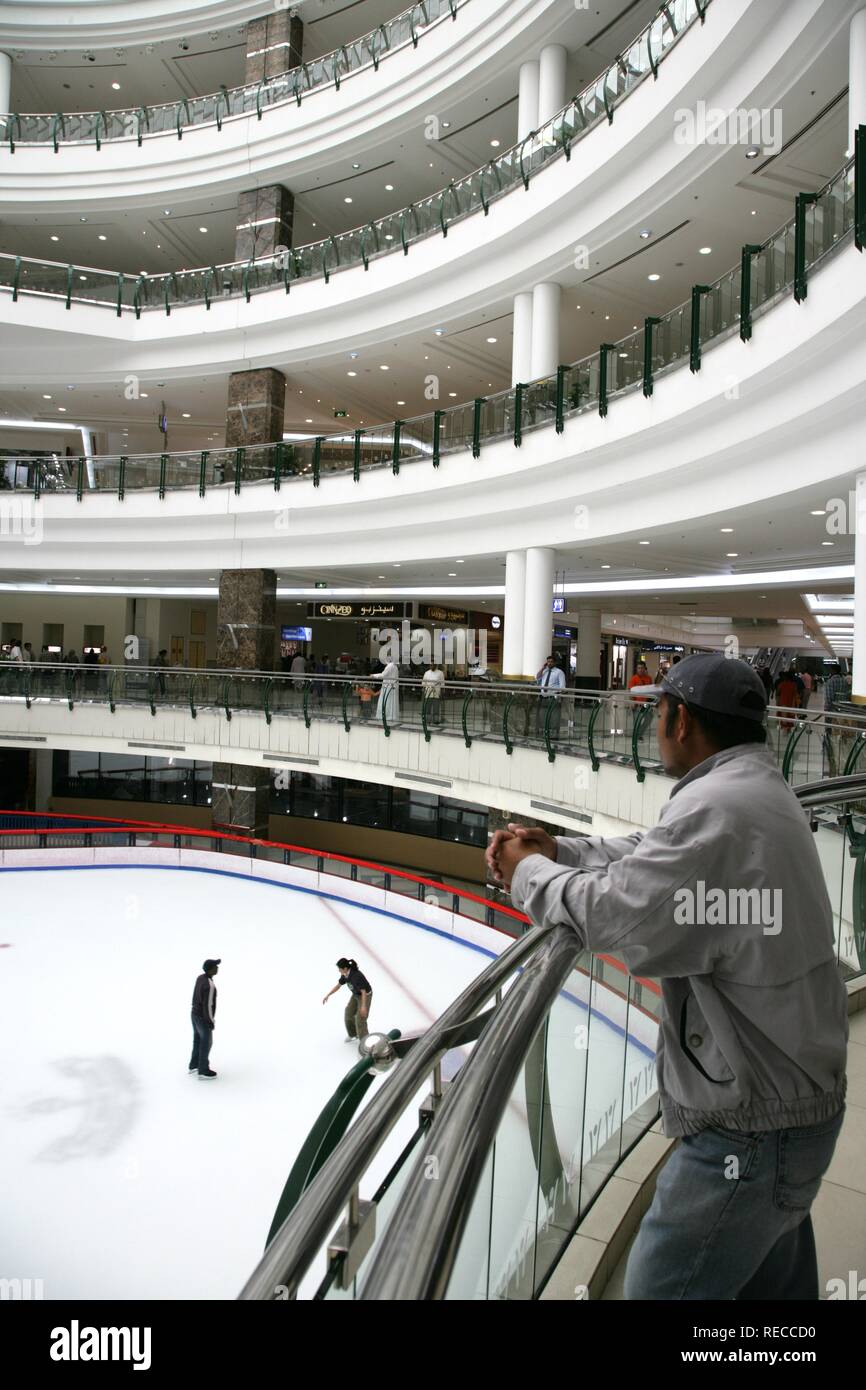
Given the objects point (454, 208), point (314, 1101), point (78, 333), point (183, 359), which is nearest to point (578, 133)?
point (454, 208)

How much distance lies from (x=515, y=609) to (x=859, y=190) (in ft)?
31.4

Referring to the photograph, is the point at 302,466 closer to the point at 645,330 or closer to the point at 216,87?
the point at 645,330

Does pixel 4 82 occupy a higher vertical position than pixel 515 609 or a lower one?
higher

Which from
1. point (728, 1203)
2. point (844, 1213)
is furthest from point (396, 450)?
point (728, 1203)

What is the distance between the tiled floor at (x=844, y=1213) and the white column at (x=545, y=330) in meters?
14.9

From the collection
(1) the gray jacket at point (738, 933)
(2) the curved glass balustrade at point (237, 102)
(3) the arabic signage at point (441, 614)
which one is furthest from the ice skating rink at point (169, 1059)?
(2) the curved glass balustrade at point (237, 102)

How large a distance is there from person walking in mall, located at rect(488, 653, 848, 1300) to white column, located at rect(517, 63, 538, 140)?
18.7 m

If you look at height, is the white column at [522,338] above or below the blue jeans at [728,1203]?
above

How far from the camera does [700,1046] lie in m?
1.46

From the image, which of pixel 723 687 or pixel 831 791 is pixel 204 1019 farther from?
pixel 723 687

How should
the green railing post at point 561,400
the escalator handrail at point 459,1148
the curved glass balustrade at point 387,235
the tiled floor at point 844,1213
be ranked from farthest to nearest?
the green railing post at point 561,400 → the curved glass balustrade at point 387,235 → the tiled floor at point 844,1213 → the escalator handrail at point 459,1148

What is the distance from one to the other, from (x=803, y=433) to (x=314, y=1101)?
9583 mm

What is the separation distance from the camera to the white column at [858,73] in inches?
340

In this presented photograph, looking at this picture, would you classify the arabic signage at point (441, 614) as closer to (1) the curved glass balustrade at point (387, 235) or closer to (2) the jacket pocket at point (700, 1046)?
(1) the curved glass balustrade at point (387, 235)
